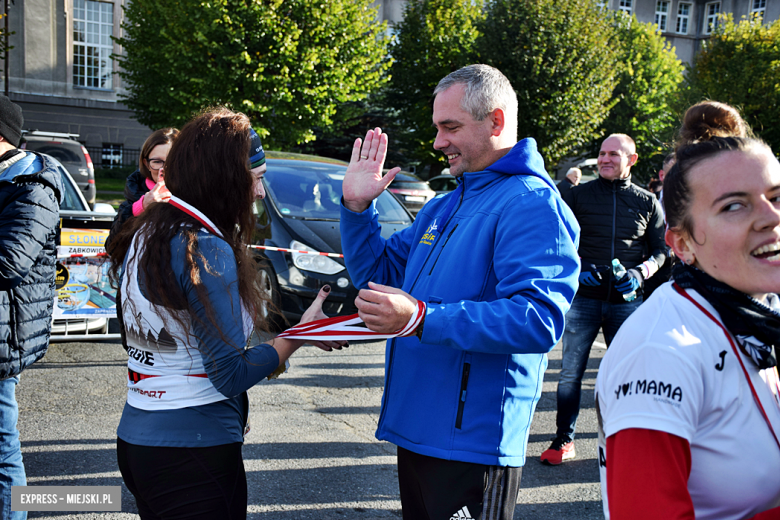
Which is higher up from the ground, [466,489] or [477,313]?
[477,313]

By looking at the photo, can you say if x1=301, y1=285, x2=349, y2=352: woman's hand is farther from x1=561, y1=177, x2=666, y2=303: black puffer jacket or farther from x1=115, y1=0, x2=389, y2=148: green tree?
x1=115, y1=0, x2=389, y2=148: green tree

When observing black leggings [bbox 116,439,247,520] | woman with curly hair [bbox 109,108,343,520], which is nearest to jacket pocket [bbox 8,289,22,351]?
woman with curly hair [bbox 109,108,343,520]

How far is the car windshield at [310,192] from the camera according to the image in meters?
7.17

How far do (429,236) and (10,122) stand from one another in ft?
6.32

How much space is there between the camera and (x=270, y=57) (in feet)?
56.2

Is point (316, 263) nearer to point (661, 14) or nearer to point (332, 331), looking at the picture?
point (332, 331)

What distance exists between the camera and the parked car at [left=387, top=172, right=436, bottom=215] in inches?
630

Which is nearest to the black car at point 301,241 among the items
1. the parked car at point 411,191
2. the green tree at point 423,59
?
the parked car at point 411,191

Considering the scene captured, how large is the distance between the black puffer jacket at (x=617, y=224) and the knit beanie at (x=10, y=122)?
10.9 feet

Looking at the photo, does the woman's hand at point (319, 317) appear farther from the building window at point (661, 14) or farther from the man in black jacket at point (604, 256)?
the building window at point (661, 14)

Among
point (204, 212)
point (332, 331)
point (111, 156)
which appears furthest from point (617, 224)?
point (111, 156)

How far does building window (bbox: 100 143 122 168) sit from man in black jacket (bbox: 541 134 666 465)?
29453mm

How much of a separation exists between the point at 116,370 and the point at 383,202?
3.89 meters

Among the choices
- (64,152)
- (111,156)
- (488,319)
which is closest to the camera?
(488,319)
